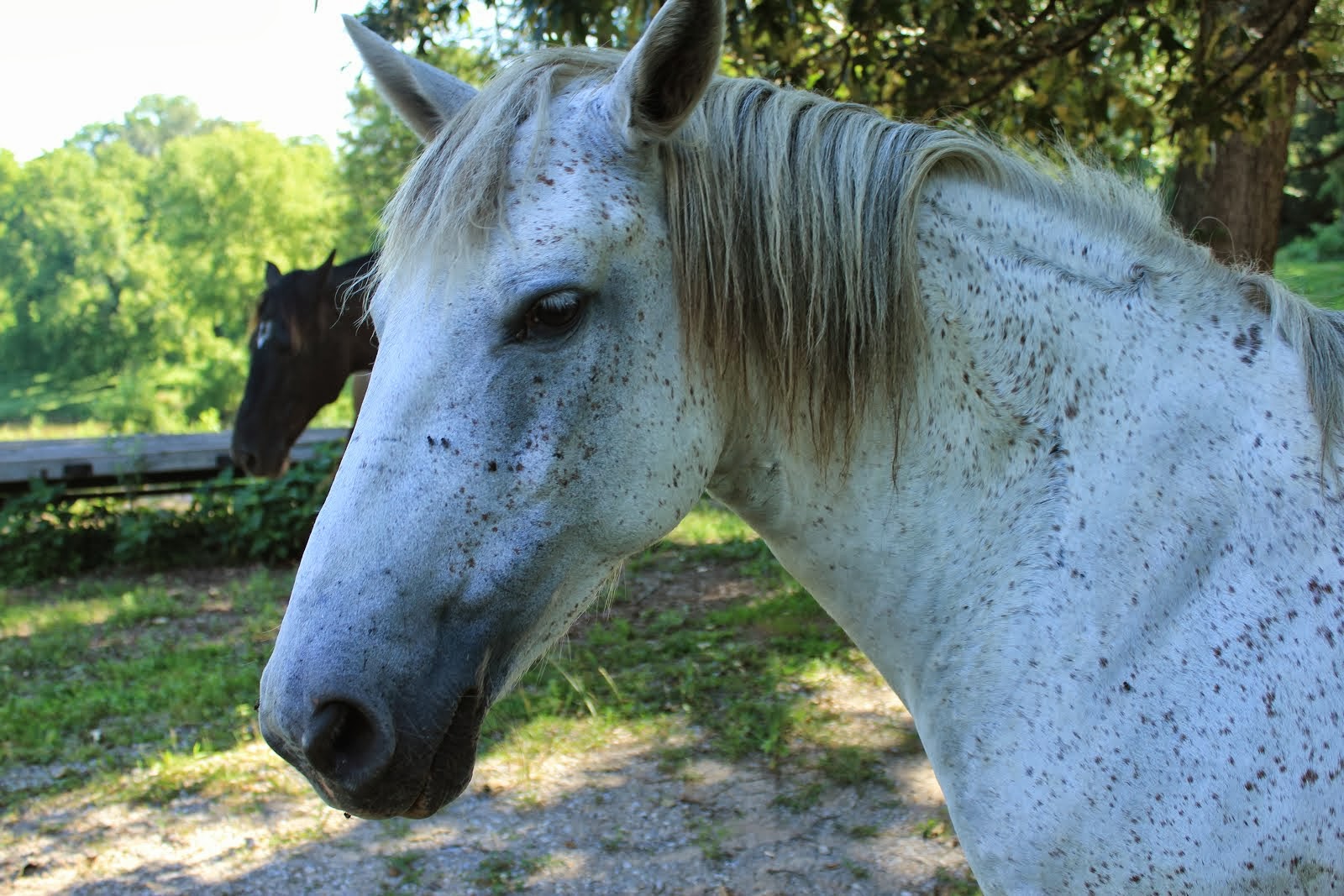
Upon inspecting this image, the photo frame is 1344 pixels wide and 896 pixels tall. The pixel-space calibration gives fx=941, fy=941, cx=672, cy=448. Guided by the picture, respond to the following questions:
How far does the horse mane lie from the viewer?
1393 mm

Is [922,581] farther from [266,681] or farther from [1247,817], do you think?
[266,681]

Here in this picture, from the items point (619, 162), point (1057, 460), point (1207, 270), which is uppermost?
point (619, 162)

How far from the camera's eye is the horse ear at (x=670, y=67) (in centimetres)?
129

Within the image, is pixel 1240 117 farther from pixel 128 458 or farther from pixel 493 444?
pixel 128 458

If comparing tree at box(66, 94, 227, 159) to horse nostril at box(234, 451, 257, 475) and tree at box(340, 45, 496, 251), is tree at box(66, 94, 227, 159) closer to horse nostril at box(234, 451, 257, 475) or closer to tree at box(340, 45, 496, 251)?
tree at box(340, 45, 496, 251)

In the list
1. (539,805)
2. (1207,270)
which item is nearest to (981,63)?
(1207,270)

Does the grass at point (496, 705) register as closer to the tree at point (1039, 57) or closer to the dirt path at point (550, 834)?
the dirt path at point (550, 834)

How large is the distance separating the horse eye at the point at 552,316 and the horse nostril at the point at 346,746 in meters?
0.55

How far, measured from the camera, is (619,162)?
138 cm

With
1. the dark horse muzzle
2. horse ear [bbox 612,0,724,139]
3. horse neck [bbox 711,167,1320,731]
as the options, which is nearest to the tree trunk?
horse neck [bbox 711,167,1320,731]

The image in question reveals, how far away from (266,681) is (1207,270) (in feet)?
5.06

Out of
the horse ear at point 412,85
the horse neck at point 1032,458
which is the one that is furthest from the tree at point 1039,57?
the horse neck at point 1032,458

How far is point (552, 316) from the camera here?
1.31 meters

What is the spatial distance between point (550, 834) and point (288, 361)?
433cm
